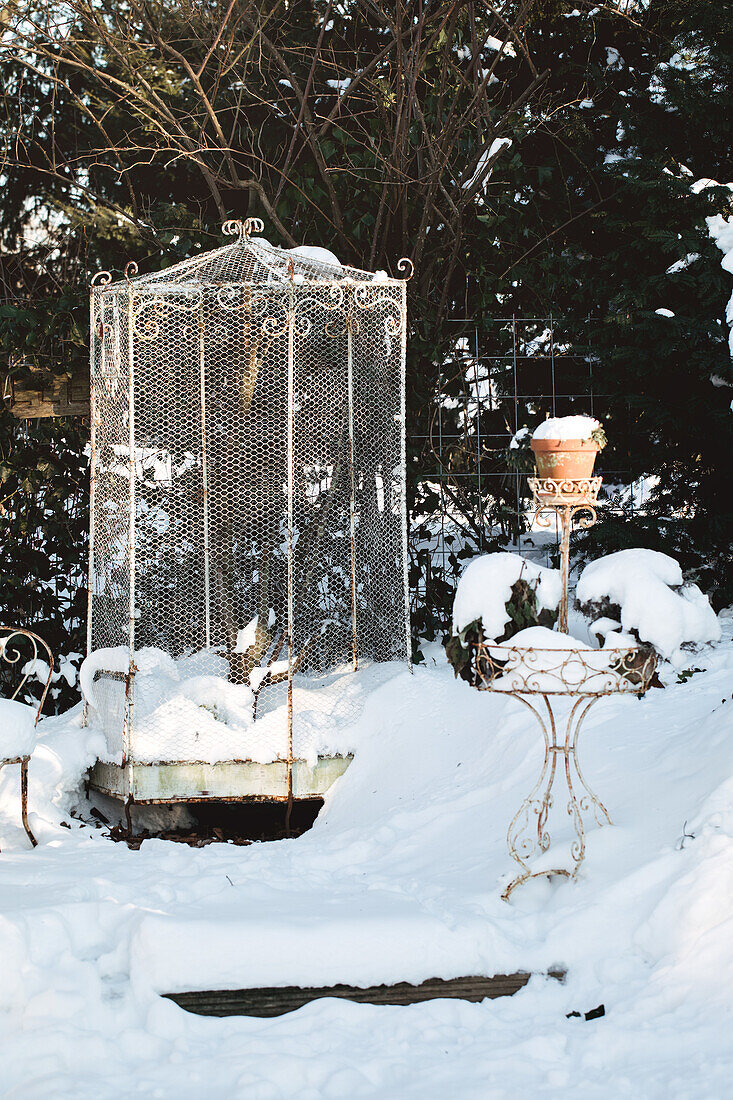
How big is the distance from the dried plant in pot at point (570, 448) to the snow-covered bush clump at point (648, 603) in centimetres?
65

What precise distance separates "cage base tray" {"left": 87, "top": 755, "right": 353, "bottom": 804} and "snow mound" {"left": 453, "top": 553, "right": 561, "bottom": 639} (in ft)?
3.85

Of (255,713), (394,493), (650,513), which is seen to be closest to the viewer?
(255,713)

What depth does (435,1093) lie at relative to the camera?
2779 mm

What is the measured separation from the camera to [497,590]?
183 inches

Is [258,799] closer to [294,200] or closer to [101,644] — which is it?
[101,644]

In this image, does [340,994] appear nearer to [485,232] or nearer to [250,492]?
[250,492]

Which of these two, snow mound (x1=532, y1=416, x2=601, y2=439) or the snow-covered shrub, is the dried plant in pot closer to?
snow mound (x1=532, y1=416, x2=601, y2=439)

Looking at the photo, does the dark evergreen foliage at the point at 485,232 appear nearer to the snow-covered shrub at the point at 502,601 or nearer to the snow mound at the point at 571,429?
the snow-covered shrub at the point at 502,601

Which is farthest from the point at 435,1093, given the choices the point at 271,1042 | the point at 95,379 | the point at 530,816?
the point at 95,379

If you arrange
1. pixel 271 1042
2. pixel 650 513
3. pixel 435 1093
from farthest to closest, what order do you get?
pixel 650 513, pixel 271 1042, pixel 435 1093

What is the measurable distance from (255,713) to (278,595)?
0.93 metres

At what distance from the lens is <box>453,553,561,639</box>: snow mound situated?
464 cm

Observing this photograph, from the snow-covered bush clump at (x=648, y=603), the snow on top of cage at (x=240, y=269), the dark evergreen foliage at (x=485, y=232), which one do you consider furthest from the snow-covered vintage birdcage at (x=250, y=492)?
the snow-covered bush clump at (x=648, y=603)

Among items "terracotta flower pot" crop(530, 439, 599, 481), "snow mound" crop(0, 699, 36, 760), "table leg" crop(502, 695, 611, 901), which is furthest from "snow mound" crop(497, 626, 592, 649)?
"snow mound" crop(0, 699, 36, 760)
